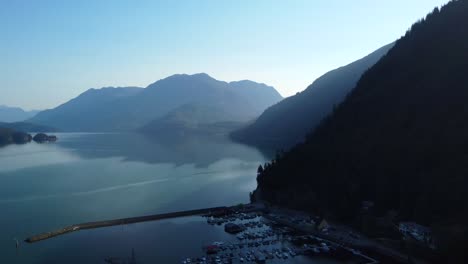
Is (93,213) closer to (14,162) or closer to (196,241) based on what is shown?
(196,241)

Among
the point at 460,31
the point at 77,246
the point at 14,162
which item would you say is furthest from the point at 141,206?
the point at 14,162

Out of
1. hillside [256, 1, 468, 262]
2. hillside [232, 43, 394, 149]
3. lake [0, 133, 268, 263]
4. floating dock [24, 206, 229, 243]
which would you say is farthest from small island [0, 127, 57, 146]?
hillside [256, 1, 468, 262]

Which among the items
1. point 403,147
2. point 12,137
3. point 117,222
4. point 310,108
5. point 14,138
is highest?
point 310,108

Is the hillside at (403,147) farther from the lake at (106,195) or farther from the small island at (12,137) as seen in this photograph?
the small island at (12,137)

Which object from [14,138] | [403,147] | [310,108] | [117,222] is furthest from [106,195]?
[14,138]

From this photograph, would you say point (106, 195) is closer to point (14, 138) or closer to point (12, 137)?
point (14, 138)

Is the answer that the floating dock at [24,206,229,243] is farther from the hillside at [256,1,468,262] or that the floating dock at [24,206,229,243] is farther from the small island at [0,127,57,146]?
the small island at [0,127,57,146]

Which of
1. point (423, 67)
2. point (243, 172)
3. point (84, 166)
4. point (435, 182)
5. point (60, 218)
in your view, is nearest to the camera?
point (435, 182)
